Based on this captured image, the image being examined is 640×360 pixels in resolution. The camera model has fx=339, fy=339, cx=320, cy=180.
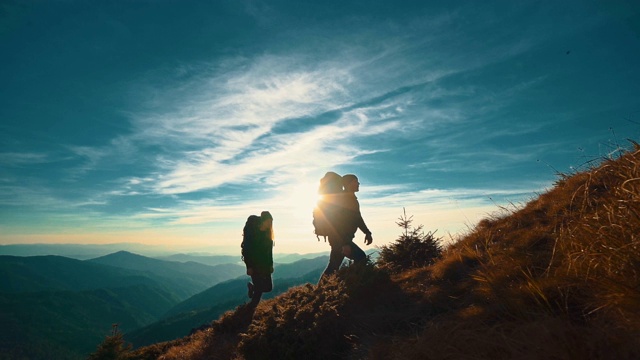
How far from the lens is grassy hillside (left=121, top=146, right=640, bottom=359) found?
7.98ft

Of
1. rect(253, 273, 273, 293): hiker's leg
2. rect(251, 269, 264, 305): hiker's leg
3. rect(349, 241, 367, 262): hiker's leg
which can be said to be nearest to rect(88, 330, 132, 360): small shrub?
rect(251, 269, 264, 305): hiker's leg

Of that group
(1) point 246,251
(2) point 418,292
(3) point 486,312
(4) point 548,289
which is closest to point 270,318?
(2) point 418,292

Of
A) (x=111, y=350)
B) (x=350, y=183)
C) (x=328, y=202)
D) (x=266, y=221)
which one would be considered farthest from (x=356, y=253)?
(x=111, y=350)

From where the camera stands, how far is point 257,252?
1208 centimetres

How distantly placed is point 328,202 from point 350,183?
87cm

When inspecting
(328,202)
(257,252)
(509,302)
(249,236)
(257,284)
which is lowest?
(257,284)

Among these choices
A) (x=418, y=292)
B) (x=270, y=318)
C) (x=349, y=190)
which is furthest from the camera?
(x=349, y=190)

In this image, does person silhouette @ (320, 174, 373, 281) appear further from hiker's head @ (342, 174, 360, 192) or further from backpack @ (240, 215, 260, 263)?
backpack @ (240, 215, 260, 263)

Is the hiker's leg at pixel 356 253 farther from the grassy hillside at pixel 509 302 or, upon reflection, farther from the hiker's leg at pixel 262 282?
the hiker's leg at pixel 262 282

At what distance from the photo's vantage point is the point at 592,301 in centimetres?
281

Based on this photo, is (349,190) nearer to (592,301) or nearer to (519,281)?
(519,281)

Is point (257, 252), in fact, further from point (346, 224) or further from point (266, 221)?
point (346, 224)

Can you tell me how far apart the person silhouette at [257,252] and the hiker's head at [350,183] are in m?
3.81

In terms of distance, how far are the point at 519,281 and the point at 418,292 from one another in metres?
2.05
